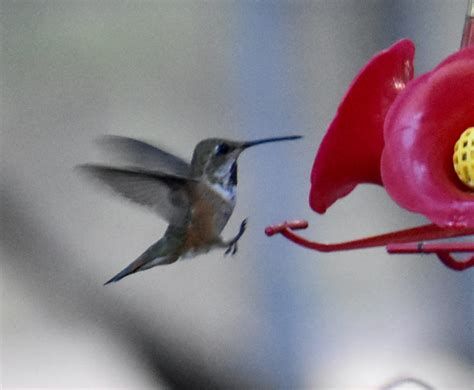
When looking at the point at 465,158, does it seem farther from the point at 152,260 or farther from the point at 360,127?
the point at 152,260

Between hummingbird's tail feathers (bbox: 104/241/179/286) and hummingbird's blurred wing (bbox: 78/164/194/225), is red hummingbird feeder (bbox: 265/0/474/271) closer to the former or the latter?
hummingbird's blurred wing (bbox: 78/164/194/225)

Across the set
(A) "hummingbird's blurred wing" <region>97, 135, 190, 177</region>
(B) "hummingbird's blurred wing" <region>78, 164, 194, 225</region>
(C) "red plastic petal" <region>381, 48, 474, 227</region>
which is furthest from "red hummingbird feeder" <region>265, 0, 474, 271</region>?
(A) "hummingbird's blurred wing" <region>97, 135, 190, 177</region>

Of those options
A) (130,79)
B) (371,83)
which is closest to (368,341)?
(130,79)

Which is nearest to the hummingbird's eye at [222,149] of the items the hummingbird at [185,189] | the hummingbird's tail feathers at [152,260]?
the hummingbird at [185,189]

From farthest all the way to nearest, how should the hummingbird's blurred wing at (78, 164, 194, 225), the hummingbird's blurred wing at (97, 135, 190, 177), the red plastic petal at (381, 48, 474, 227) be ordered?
the hummingbird's blurred wing at (97, 135, 190, 177), the hummingbird's blurred wing at (78, 164, 194, 225), the red plastic petal at (381, 48, 474, 227)

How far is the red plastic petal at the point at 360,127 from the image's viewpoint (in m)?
0.80

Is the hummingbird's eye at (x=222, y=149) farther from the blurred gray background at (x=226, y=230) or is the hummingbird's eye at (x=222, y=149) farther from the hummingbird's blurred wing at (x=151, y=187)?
the blurred gray background at (x=226, y=230)

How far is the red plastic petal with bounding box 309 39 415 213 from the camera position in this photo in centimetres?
80

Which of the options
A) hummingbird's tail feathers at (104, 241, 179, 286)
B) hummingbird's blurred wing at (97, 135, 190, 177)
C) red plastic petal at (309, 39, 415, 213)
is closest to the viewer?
red plastic petal at (309, 39, 415, 213)

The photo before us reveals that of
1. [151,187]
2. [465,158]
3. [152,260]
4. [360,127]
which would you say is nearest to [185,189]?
[151,187]

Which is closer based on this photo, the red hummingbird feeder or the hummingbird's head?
the red hummingbird feeder

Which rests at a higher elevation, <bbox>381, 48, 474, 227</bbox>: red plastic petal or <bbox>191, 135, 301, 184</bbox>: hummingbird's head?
<bbox>381, 48, 474, 227</bbox>: red plastic petal

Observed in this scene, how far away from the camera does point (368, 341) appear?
5.19ft

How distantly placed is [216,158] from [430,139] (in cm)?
48
